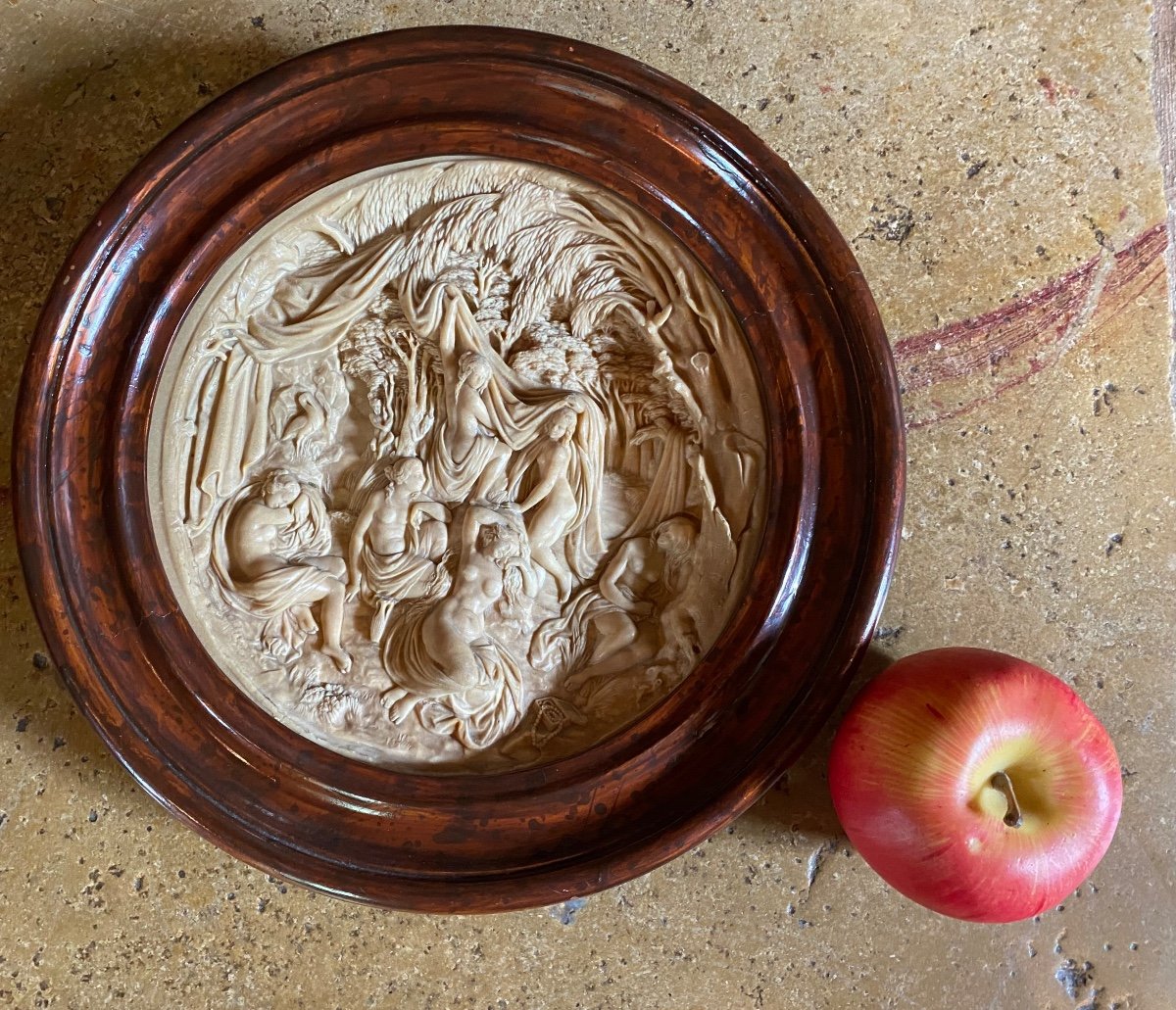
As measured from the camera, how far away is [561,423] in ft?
4.50

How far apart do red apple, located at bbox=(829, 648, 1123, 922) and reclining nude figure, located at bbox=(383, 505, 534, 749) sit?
0.65 meters

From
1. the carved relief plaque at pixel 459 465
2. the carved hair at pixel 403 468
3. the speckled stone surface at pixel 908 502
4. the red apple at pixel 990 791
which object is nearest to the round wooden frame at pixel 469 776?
the carved relief plaque at pixel 459 465

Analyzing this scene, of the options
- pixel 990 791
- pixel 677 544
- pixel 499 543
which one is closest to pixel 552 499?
pixel 499 543

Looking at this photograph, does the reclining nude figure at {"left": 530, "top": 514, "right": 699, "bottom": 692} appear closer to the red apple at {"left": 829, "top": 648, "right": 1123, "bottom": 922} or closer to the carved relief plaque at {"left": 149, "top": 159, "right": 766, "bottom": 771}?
the carved relief plaque at {"left": 149, "top": 159, "right": 766, "bottom": 771}

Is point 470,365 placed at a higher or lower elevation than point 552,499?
higher

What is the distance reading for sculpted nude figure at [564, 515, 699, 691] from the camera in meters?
1.39

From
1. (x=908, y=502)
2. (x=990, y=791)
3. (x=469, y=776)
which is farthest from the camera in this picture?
(x=908, y=502)

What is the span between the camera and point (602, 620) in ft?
4.59

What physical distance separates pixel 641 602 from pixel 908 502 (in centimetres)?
59

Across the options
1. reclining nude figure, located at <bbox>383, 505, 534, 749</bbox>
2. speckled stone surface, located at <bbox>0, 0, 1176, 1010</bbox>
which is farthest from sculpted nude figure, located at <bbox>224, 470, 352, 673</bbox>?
speckled stone surface, located at <bbox>0, 0, 1176, 1010</bbox>

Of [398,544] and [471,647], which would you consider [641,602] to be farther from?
[398,544]

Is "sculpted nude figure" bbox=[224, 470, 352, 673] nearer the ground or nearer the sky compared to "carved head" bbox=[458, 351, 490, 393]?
nearer the ground

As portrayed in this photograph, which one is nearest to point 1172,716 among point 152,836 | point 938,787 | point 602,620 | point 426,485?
point 938,787

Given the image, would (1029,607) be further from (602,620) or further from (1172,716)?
(602,620)
